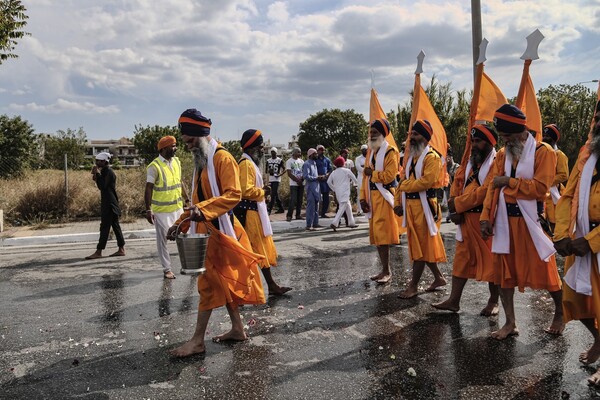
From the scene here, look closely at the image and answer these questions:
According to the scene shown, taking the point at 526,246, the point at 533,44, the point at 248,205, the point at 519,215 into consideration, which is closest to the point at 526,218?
the point at 519,215

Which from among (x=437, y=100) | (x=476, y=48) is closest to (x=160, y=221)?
(x=476, y=48)

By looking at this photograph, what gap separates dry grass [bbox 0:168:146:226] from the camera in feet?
48.1

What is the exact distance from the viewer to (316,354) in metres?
4.59

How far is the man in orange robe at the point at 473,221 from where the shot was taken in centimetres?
546

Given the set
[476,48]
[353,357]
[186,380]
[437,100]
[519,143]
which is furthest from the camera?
[437,100]

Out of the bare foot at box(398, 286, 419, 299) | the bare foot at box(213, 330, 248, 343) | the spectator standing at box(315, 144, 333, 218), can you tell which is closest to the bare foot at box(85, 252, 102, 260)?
the bare foot at box(213, 330, 248, 343)

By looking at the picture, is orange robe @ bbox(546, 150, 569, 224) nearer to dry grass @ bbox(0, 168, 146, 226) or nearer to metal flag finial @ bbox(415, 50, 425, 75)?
metal flag finial @ bbox(415, 50, 425, 75)

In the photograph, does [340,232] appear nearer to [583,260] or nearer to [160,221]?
[160,221]

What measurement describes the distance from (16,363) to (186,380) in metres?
1.61

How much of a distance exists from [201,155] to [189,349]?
169 cm

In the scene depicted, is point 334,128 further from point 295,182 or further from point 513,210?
point 513,210

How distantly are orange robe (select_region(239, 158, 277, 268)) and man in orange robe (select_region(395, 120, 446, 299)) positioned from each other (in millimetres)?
1691

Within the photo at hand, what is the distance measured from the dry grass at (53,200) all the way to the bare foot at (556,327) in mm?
12415

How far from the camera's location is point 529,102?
6.08 meters
